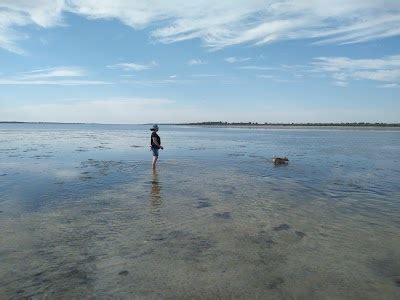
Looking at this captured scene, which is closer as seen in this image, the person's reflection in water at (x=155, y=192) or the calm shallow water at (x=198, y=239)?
the calm shallow water at (x=198, y=239)

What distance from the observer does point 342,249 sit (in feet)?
26.1

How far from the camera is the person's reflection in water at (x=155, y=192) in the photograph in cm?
1191

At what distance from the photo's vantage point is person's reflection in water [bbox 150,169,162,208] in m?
11.9

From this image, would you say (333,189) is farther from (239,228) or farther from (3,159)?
(3,159)

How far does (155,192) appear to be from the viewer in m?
13.8

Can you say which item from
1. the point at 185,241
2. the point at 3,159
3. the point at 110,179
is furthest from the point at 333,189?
the point at 3,159

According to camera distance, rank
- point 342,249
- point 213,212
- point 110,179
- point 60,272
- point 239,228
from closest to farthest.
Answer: point 60,272, point 342,249, point 239,228, point 213,212, point 110,179

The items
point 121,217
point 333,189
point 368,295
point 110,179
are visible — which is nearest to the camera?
point 368,295

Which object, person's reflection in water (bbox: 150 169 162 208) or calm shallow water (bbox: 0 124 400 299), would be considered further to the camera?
person's reflection in water (bbox: 150 169 162 208)

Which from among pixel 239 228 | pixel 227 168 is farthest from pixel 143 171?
pixel 239 228

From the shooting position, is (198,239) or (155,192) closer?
(198,239)

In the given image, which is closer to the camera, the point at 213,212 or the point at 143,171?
the point at 213,212

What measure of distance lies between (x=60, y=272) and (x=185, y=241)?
2.78 metres

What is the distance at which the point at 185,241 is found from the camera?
8.26 meters
